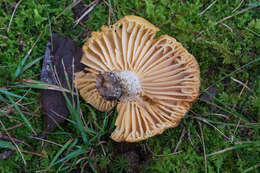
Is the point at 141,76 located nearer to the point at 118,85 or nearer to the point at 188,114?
the point at 118,85

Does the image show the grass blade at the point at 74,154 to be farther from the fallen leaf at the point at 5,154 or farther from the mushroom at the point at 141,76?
the fallen leaf at the point at 5,154

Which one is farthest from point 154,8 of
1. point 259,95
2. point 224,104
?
point 259,95

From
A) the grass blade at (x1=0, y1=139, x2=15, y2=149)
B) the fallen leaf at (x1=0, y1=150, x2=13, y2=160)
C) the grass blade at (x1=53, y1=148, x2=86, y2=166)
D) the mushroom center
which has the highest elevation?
the mushroom center

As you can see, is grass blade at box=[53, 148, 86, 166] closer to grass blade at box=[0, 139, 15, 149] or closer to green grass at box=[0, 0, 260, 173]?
green grass at box=[0, 0, 260, 173]

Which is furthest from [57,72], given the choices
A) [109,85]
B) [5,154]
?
[5,154]

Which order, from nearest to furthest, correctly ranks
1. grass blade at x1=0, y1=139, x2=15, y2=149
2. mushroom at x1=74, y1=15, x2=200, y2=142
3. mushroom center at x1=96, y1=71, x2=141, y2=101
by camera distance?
mushroom at x1=74, y1=15, x2=200, y2=142
mushroom center at x1=96, y1=71, x2=141, y2=101
grass blade at x1=0, y1=139, x2=15, y2=149

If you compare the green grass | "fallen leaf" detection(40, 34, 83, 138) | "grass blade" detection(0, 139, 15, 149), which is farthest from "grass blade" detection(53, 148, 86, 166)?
"grass blade" detection(0, 139, 15, 149)
